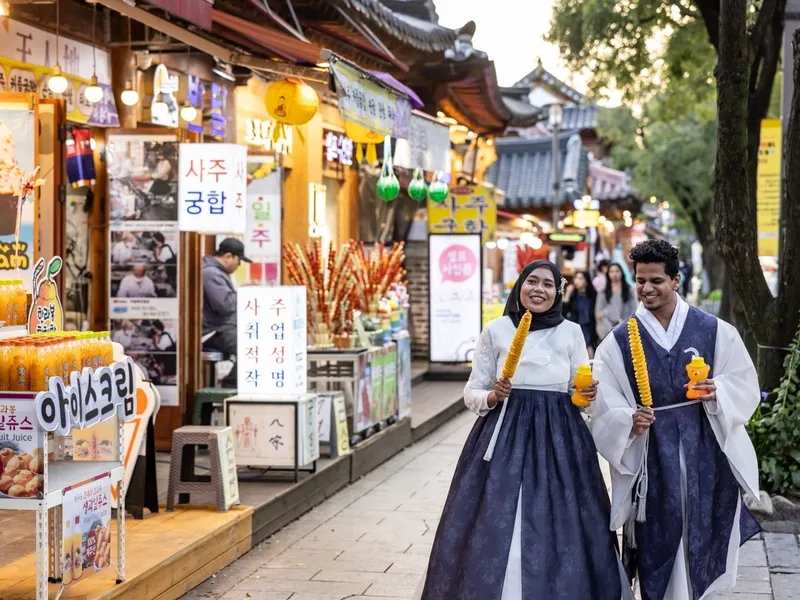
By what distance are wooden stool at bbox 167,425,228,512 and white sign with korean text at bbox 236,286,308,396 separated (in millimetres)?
1274

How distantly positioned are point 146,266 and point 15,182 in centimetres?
218

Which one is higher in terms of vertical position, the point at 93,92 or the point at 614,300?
the point at 93,92

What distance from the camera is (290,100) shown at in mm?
10422

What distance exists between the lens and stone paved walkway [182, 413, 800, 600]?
736 centimetres

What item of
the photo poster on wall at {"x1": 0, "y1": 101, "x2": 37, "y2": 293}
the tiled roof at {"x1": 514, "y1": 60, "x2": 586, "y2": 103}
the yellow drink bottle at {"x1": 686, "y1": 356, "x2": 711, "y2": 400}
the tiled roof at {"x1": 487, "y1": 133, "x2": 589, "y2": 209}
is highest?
the tiled roof at {"x1": 514, "y1": 60, "x2": 586, "y2": 103}

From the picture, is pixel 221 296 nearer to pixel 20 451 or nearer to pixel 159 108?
pixel 159 108

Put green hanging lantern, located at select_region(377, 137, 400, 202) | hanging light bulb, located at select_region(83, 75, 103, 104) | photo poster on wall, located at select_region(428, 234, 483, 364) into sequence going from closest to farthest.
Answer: hanging light bulb, located at select_region(83, 75, 103, 104)
green hanging lantern, located at select_region(377, 137, 400, 202)
photo poster on wall, located at select_region(428, 234, 483, 364)

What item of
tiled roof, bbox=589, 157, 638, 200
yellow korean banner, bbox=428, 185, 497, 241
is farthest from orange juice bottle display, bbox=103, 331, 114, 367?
tiled roof, bbox=589, 157, 638, 200

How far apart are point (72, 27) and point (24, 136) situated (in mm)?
1863

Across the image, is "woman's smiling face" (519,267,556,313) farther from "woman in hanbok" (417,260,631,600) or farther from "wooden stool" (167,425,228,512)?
"wooden stool" (167,425,228,512)

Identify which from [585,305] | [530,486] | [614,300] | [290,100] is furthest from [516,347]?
[585,305]

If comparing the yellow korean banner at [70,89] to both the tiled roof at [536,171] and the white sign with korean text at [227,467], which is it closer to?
the white sign with korean text at [227,467]

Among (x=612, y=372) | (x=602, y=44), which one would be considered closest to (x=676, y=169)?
(x=602, y=44)

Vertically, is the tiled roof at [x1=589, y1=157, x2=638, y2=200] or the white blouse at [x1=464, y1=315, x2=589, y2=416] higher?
the tiled roof at [x1=589, y1=157, x2=638, y2=200]
